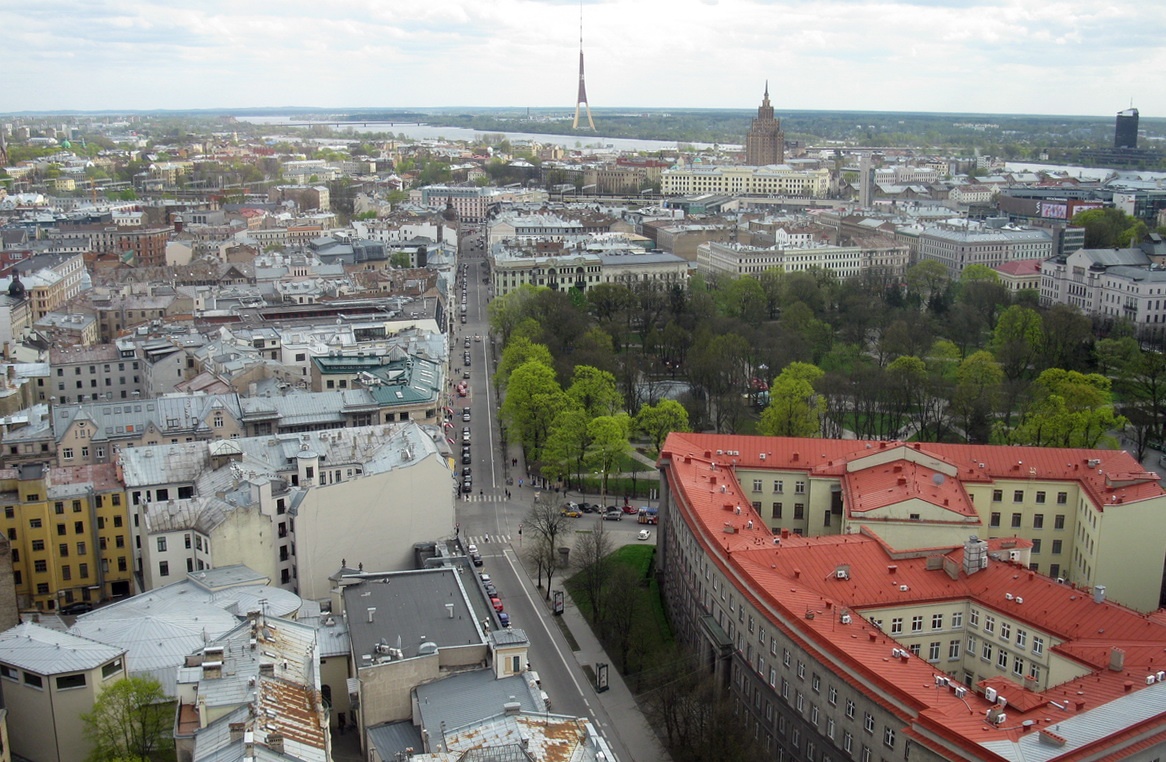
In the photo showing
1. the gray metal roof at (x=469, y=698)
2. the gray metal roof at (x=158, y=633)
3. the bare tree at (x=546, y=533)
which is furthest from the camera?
the bare tree at (x=546, y=533)

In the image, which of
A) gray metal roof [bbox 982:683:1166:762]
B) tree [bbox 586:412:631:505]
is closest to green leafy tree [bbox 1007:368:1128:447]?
tree [bbox 586:412:631:505]

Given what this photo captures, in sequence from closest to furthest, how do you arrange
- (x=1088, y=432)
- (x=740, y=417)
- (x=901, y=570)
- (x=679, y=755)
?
(x=679, y=755) → (x=901, y=570) → (x=1088, y=432) → (x=740, y=417)

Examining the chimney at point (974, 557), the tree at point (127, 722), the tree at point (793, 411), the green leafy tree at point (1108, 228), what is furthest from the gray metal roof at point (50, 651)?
the green leafy tree at point (1108, 228)

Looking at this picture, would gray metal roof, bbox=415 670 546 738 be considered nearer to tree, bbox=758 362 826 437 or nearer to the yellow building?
the yellow building

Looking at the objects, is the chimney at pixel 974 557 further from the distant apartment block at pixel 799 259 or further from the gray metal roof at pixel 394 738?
the distant apartment block at pixel 799 259

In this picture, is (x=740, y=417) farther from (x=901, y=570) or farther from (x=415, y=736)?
(x=415, y=736)

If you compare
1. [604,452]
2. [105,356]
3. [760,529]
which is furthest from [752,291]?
[760,529]

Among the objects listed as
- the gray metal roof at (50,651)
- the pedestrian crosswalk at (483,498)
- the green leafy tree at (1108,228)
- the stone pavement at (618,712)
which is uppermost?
the green leafy tree at (1108,228)
